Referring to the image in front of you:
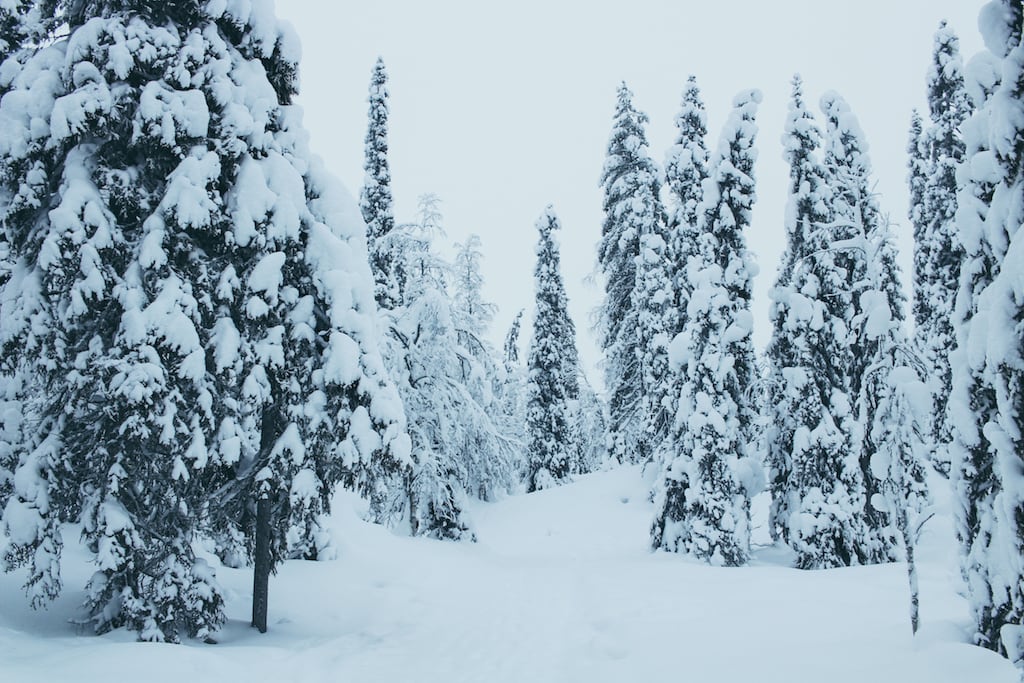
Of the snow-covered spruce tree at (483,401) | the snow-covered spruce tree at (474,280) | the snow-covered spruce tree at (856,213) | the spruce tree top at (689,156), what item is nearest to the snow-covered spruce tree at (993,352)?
the snow-covered spruce tree at (856,213)

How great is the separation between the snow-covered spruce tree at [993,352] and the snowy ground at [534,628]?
29.1 inches

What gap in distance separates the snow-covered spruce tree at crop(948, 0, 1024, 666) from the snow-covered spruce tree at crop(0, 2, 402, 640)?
22.8ft

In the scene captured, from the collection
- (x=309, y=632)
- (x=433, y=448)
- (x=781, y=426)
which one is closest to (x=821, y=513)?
(x=781, y=426)

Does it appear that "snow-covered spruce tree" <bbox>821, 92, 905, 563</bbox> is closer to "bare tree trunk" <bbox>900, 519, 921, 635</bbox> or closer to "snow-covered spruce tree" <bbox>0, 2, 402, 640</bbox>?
"bare tree trunk" <bbox>900, 519, 921, 635</bbox>

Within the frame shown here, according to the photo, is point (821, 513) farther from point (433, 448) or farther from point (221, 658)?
point (221, 658)

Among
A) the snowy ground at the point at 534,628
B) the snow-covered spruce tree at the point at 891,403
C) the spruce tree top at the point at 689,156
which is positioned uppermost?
the spruce tree top at the point at 689,156

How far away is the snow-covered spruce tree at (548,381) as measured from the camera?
116 feet

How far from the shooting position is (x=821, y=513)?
57.1ft

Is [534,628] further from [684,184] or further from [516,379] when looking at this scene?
[516,379]

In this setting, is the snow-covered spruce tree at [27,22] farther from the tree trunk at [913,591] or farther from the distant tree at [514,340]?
the distant tree at [514,340]

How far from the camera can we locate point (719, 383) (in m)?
18.7

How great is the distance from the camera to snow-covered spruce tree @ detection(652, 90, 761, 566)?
18.2 metres

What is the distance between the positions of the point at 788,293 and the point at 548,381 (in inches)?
721

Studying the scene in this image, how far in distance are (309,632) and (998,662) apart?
8551 millimetres
